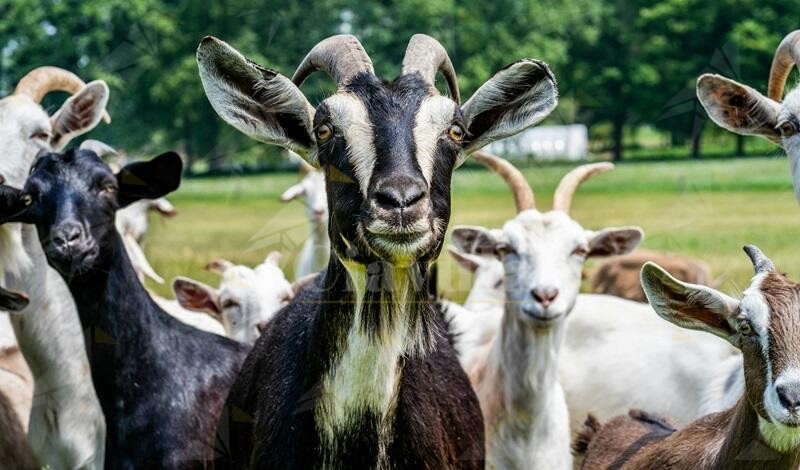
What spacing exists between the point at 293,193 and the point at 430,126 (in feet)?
28.4

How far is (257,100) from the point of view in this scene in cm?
492

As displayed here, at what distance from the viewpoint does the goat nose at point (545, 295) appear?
7.27 metres

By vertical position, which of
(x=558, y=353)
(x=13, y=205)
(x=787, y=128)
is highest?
(x=787, y=128)

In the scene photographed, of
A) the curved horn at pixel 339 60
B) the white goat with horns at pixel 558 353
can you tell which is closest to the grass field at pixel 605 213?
the white goat with horns at pixel 558 353

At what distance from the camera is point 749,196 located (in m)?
20.0

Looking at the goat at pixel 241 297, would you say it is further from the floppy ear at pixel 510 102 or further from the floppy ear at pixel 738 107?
the floppy ear at pixel 510 102

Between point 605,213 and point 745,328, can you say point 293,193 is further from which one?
point 745,328

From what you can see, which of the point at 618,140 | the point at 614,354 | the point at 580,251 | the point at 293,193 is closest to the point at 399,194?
the point at 580,251

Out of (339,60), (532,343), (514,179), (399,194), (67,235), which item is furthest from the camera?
(514,179)

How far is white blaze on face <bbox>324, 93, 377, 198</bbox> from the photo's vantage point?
4469 mm

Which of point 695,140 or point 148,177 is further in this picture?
point 695,140

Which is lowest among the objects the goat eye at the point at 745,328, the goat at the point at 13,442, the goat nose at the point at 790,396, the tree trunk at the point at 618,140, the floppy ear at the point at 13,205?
the goat at the point at 13,442

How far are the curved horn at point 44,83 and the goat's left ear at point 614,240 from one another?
120 inches

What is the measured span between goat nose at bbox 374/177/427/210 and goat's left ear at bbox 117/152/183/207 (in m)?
2.48
